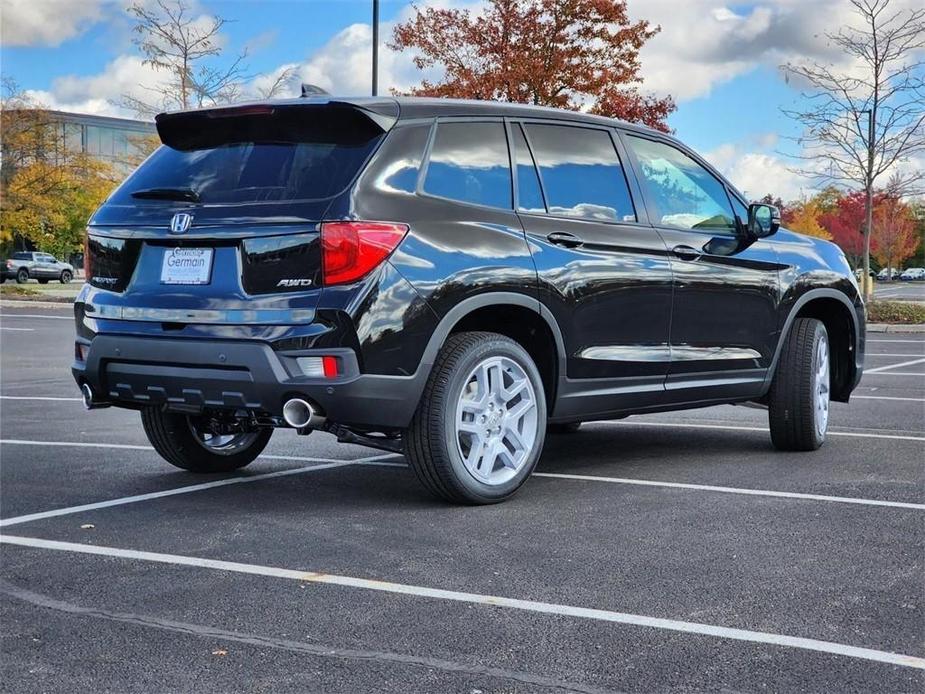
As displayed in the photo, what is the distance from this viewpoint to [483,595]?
4.27m

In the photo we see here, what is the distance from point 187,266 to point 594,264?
2.02m

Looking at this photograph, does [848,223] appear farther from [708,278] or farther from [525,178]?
[525,178]

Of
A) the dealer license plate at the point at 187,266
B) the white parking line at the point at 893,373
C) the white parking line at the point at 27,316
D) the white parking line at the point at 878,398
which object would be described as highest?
the dealer license plate at the point at 187,266

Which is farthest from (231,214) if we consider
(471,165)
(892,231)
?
(892,231)

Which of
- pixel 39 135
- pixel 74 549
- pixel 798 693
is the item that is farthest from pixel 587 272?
pixel 39 135

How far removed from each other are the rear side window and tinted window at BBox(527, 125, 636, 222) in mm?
220

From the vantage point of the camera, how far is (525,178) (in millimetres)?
6219

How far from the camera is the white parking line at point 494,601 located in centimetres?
370

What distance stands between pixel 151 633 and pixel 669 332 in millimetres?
3757

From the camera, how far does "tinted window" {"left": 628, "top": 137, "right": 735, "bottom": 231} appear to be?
6941 mm

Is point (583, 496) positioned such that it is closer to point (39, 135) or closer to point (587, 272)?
point (587, 272)

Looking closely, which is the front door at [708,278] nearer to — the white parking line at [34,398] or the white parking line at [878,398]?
the white parking line at [878,398]

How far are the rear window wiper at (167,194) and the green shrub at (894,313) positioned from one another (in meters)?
22.4

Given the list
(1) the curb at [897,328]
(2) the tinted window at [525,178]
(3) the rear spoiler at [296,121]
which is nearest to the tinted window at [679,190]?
(2) the tinted window at [525,178]
